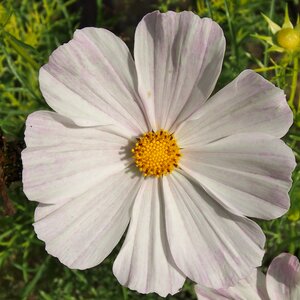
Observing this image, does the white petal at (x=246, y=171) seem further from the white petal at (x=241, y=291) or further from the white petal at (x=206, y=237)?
the white petal at (x=241, y=291)

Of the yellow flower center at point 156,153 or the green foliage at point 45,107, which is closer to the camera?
the yellow flower center at point 156,153

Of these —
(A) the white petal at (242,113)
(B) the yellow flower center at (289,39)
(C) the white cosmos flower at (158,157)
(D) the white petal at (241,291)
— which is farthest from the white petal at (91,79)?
(D) the white petal at (241,291)

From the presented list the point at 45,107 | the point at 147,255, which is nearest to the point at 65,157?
the point at 147,255

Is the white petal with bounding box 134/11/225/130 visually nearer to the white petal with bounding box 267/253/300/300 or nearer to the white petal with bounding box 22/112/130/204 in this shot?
the white petal with bounding box 22/112/130/204

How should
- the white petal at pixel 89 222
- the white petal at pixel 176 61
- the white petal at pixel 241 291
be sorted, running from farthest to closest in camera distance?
the white petal at pixel 241 291
the white petal at pixel 89 222
the white petal at pixel 176 61

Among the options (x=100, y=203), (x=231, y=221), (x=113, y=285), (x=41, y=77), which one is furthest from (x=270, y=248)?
(x=41, y=77)

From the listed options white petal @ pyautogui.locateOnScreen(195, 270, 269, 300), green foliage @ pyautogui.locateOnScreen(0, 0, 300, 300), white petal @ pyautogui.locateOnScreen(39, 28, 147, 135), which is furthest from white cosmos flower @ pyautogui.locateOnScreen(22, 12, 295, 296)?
green foliage @ pyautogui.locateOnScreen(0, 0, 300, 300)

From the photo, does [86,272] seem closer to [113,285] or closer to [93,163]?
[113,285]
